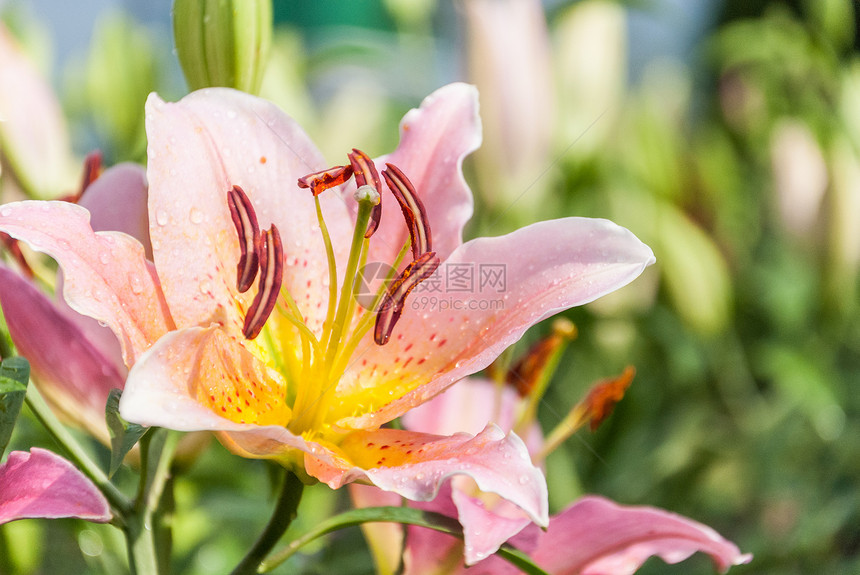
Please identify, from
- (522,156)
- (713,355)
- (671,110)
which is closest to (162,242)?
(522,156)

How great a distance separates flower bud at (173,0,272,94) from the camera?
11.2 inches

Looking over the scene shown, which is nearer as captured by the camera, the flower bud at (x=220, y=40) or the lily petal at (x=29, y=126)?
the flower bud at (x=220, y=40)

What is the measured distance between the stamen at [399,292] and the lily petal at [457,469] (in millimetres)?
32

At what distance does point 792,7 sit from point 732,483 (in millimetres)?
1531

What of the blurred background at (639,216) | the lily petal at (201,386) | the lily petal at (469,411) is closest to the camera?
the lily petal at (201,386)

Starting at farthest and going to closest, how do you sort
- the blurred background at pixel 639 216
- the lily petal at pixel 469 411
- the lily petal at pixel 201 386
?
the blurred background at pixel 639 216 < the lily petal at pixel 469 411 < the lily petal at pixel 201 386

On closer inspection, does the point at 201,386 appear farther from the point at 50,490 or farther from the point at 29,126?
the point at 29,126

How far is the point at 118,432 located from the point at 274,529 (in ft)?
0.18

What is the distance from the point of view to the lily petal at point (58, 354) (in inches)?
10.3

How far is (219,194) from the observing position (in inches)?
10.3

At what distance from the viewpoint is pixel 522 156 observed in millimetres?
547

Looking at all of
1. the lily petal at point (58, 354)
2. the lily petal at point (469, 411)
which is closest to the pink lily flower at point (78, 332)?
the lily petal at point (58, 354)

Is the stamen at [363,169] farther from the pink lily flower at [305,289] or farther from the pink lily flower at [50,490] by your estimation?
the pink lily flower at [50,490]

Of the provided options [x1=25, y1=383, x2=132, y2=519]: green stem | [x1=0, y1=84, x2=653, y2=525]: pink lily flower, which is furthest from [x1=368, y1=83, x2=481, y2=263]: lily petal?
[x1=25, y1=383, x2=132, y2=519]: green stem
